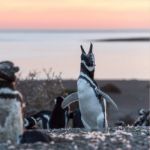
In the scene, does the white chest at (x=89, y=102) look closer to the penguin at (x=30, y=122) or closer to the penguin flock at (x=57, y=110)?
the penguin flock at (x=57, y=110)

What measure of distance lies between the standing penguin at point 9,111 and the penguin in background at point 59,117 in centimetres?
462

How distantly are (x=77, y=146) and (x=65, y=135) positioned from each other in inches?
38.8

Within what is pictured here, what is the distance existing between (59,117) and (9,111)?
15.9ft

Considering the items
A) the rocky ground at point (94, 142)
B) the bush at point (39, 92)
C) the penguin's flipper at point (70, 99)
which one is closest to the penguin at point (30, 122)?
the penguin's flipper at point (70, 99)

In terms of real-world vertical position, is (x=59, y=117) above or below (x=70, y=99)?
below

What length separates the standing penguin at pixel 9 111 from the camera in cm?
895

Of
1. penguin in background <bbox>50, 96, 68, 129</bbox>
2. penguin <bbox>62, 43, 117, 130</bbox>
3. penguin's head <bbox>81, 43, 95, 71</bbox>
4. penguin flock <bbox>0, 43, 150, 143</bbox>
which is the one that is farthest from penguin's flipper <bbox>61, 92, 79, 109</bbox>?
penguin's head <bbox>81, 43, 95, 71</bbox>

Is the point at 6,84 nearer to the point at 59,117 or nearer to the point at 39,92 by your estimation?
the point at 59,117

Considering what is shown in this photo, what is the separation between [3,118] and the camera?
8969mm

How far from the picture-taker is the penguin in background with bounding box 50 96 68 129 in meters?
13.6

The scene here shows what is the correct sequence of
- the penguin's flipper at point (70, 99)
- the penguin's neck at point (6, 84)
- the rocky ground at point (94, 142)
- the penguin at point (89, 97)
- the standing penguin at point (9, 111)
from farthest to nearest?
1. the penguin's flipper at point (70, 99)
2. the penguin at point (89, 97)
3. the penguin's neck at point (6, 84)
4. the standing penguin at point (9, 111)
5. the rocky ground at point (94, 142)

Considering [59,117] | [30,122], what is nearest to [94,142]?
[30,122]

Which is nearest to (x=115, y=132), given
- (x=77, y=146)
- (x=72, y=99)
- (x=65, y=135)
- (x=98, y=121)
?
(x=65, y=135)

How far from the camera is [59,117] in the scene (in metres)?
13.8
